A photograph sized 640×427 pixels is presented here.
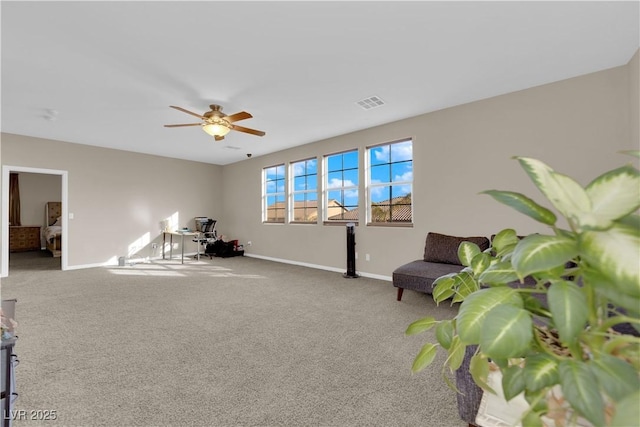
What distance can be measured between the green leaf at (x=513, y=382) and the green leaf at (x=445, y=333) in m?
0.19

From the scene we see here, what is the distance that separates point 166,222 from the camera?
7117 mm

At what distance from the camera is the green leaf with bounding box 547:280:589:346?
1.59ft

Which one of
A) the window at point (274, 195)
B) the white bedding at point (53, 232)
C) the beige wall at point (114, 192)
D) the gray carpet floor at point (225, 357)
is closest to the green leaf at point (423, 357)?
the gray carpet floor at point (225, 357)

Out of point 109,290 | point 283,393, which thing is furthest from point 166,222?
point 283,393

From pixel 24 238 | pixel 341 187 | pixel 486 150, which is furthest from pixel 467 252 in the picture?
pixel 24 238

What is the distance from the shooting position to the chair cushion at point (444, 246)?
3.61 metres

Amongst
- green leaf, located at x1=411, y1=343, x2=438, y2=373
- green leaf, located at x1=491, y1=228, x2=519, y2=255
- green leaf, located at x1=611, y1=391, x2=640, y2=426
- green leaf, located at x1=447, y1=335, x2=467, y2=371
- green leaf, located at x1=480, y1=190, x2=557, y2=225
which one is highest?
green leaf, located at x1=480, y1=190, x2=557, y2=225

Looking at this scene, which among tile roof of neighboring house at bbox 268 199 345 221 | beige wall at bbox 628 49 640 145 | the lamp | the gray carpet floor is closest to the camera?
the gray carpet floor

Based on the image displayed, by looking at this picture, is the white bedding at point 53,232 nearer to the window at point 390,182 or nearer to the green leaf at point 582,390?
the window at point 390,182

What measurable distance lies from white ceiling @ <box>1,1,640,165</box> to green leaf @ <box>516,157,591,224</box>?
6.82 ft

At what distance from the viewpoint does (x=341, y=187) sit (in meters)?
5.54

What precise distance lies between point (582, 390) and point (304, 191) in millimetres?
5909

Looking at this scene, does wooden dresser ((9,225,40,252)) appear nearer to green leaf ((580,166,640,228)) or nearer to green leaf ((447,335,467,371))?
green leaf ((447,335,467,371))

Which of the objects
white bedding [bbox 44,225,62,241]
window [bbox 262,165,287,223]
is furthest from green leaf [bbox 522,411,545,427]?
white bedding [bbox 44,225,62,241]
